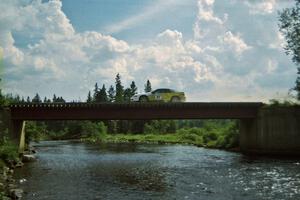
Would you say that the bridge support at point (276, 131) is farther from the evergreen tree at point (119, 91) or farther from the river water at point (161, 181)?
the evergreen tree at point (119, 91)

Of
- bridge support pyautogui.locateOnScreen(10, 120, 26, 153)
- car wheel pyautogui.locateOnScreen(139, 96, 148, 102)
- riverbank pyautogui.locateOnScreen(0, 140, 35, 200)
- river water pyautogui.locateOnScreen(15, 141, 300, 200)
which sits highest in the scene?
car wheel pyautogui.locateOnScreen(139, 96, 148, 102)

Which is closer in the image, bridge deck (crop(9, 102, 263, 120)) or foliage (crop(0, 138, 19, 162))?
foliage (crop(0, 138, 19, 162))

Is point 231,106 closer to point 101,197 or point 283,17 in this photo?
point 283,17

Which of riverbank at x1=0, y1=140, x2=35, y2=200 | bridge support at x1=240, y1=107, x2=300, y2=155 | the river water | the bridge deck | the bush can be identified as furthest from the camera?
the bush

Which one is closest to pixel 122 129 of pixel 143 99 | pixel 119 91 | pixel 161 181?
pixel 119 91

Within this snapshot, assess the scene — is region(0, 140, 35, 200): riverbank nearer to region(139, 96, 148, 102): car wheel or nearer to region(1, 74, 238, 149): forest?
region(139, 96, 148, 102): car wheel

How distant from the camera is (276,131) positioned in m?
60.5

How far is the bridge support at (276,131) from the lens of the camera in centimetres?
5931

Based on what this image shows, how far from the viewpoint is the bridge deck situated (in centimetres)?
5988

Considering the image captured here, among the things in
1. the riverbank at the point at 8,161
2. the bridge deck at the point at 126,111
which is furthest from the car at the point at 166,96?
the riverbank at the point at 8,161

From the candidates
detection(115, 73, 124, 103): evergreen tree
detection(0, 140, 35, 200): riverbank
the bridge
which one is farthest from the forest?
detection(0, 140, 35, 200): riverbank

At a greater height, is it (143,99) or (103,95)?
(103,95)

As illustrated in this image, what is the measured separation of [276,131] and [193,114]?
1095cm

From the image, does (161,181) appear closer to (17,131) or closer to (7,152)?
(7,152)
